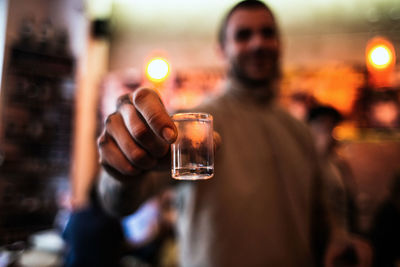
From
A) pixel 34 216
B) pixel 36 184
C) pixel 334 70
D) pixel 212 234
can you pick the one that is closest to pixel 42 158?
pixel 36 184

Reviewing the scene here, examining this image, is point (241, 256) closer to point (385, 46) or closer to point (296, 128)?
point (296, 128)

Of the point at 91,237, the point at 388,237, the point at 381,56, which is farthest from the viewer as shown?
the point at 381,56

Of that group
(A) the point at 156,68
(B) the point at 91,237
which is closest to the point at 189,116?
(B) the point at 91,237

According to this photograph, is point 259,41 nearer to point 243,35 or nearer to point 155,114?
point 243,35

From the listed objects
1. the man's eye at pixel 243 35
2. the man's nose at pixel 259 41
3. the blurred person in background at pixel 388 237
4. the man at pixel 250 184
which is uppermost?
the man's eye at pixel 243 35

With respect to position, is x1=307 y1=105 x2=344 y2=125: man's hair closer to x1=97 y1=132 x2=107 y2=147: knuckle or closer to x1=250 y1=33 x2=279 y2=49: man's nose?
x1=250 y1=33 x2=279 y2=49: man's nose

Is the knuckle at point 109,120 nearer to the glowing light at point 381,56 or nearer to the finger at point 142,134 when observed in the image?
the finger at point 142,134

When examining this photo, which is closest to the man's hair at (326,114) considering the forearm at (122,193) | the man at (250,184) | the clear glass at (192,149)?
the man at (250,184)
